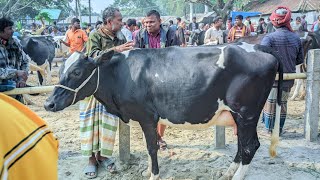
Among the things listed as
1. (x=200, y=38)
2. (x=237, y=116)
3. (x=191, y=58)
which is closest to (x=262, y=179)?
(x=237, y=116)

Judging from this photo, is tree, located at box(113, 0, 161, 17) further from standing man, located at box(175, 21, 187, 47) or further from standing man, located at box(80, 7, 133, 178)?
standing man, located at box(80, 7, 133, 178)

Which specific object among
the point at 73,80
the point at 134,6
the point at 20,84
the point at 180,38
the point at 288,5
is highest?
the point at 134,6

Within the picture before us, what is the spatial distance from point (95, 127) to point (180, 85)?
1.24m

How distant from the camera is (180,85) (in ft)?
10.9

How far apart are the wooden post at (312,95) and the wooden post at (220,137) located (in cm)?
123

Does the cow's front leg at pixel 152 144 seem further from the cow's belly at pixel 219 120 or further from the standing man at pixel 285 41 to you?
the standing man at pixel 285 41

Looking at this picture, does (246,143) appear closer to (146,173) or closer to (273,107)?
(146,173)

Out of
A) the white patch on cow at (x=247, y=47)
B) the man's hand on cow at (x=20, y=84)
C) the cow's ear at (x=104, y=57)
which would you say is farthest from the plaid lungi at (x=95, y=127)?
the white patch on cow at (x=247, y=47)

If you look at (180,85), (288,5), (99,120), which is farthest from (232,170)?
(288,5)

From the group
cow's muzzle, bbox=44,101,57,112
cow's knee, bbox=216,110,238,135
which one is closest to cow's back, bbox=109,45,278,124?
cow's knee, bbox=216,110,238,135

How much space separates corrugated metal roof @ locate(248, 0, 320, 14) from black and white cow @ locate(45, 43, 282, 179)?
24394 mm

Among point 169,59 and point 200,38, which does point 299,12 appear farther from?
point 169,59

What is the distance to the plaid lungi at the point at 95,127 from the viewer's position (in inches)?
153

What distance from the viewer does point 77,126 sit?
238 inches
